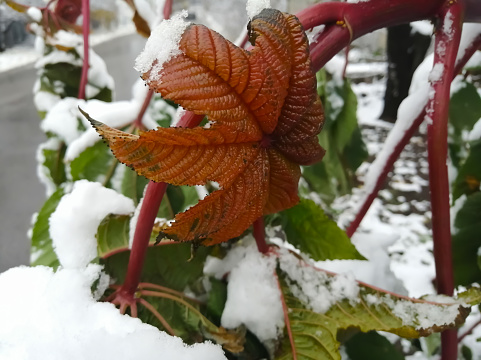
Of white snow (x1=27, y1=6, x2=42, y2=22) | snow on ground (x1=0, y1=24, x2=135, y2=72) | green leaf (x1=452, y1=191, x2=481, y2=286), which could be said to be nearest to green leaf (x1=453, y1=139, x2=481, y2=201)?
green leaf (x1=452, y1=191, x2=481, y2=286)

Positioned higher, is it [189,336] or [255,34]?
[255,34]

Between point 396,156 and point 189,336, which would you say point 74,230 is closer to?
point 189,336

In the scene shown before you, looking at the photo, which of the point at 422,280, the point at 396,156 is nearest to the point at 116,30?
the point at 422,280

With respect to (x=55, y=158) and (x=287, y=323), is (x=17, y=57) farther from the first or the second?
(x=287, y=323)

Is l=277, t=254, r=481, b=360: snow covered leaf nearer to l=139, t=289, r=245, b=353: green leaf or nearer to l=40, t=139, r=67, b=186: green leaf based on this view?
l=139, t=289, r=245, b=353: green leaf

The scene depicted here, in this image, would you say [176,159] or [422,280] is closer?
[176,159]

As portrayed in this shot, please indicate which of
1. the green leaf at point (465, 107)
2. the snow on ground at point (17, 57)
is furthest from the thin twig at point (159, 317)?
the snow on ground at point (17, 57)

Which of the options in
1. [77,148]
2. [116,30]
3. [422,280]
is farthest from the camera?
[116,30]
